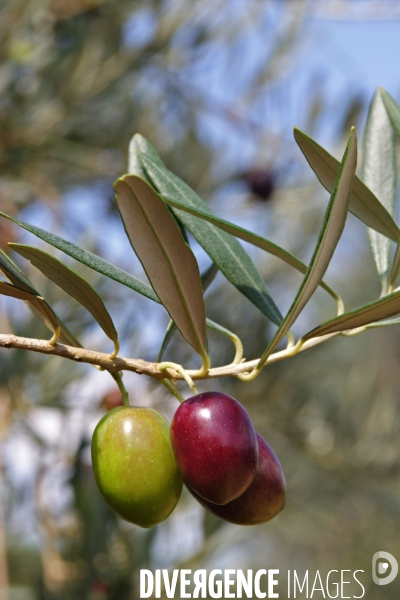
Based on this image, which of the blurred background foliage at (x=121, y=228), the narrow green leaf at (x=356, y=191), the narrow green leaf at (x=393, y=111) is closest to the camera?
→ the narrow green leaf at (x=356, y=191)

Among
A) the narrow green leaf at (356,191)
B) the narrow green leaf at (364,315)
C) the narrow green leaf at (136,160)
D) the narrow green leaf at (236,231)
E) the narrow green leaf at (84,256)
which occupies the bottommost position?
the narrow green leaf at (364,315)

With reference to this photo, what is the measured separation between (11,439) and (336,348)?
1401 mm

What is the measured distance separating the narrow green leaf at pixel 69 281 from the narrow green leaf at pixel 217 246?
125mm

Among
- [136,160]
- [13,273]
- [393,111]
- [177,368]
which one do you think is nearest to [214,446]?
[177,368]

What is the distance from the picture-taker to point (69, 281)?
17.8 inches

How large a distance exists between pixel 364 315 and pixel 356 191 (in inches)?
5.5

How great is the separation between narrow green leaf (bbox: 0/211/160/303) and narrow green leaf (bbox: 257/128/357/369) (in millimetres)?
114

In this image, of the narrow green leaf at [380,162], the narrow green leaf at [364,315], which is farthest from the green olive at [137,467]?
the narrow green leaf at [380,162]

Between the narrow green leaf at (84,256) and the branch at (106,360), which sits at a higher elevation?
the narrow green leaf at (84,256)

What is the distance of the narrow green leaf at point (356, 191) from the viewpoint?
49 centimetres

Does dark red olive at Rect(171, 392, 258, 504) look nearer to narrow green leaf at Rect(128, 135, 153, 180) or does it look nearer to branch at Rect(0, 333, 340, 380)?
branch at Rect(0, 333, 340, 380)

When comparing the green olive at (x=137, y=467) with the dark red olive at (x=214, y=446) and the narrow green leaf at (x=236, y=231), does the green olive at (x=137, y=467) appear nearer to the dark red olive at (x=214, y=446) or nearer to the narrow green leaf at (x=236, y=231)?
the dark red olive at (x=214, y=446)

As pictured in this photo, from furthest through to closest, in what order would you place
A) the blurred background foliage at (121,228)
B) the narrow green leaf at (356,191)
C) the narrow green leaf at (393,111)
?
the blurred background foliage at (121,228) → the narrow green leaf at (393,111) → the narrow green leaf at (356,191)

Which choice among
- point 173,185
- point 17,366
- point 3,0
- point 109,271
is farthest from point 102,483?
point 3,0
